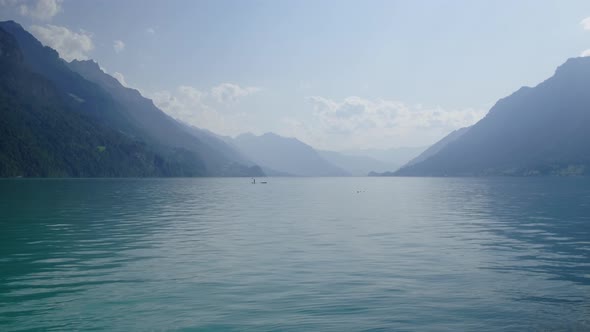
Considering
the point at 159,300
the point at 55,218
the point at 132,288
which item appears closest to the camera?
the point at 159,300

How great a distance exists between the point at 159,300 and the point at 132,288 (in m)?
3.03

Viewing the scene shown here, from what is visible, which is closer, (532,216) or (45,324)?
(45,324)

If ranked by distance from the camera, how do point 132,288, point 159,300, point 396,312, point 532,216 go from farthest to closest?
point 532,216 < point 132,288 < point 159,300 < point 396,312

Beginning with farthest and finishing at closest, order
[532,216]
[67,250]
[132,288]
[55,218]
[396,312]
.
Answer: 1. [532,216]
2. [55,218]
3. [67,250]
4. [132,288]
5. [396,312]

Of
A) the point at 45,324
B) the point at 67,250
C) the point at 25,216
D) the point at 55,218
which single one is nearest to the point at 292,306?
the point at 45,324

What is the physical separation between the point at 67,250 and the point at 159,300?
17075 mm

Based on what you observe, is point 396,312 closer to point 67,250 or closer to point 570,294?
point 570,294

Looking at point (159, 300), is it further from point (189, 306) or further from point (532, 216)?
point (532, 216)

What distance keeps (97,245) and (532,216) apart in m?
56.2

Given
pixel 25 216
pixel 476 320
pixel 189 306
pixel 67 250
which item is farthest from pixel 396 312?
pixel 25 216

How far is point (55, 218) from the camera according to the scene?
56.6 metres

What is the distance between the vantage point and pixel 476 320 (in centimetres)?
1848

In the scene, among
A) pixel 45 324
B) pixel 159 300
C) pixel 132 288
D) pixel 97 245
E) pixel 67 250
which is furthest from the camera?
pixel 97 245

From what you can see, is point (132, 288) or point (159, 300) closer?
point (159, 300)
